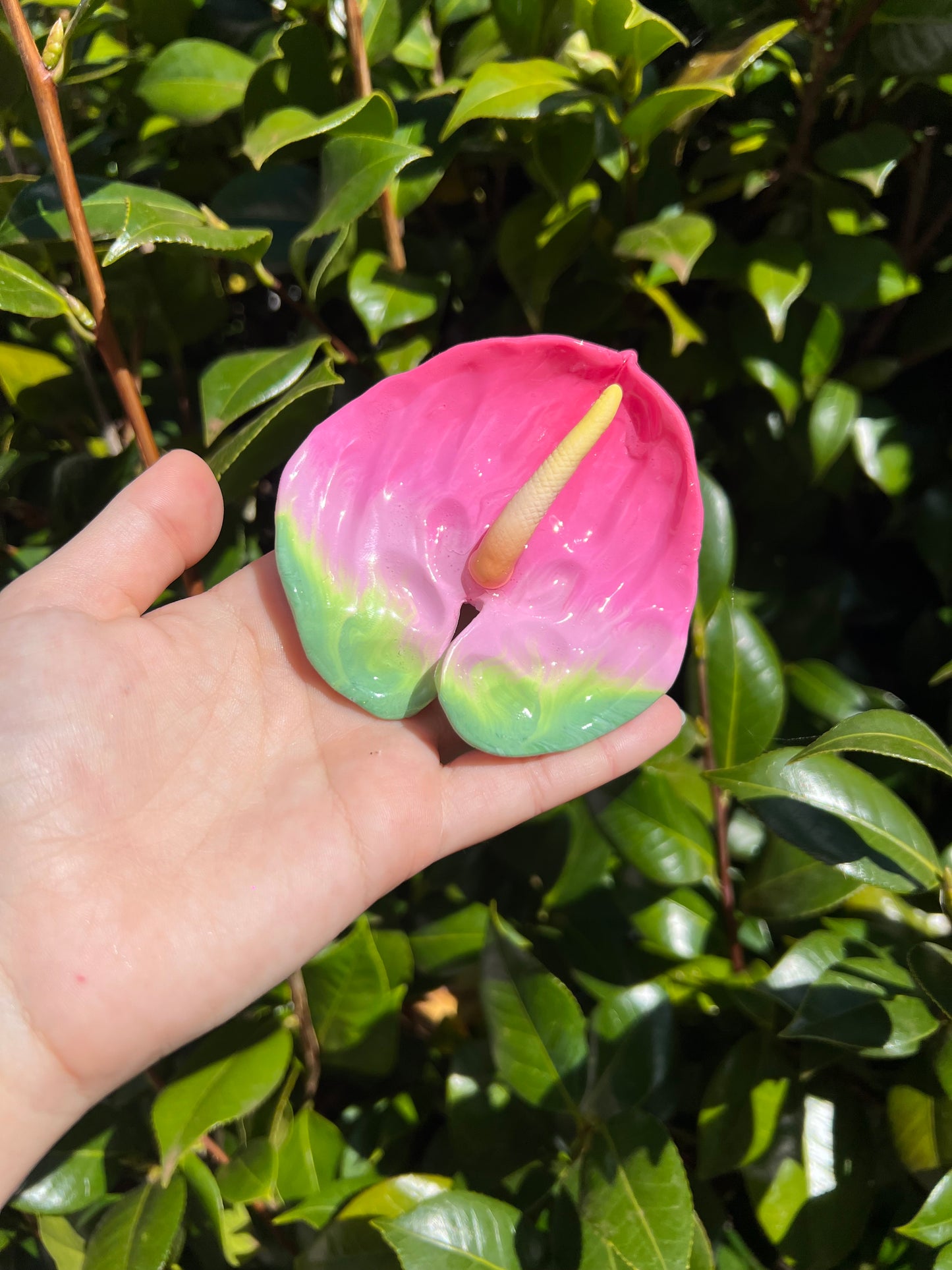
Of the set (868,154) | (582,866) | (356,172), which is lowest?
(582,866)

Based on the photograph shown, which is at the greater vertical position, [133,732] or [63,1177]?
[133,732]

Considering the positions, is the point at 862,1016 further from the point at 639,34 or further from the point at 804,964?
the point at 639,34

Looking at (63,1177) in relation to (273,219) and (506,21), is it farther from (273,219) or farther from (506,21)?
(506,21)

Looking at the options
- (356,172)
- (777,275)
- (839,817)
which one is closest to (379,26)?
(356,172)

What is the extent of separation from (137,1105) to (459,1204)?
0.36 meters

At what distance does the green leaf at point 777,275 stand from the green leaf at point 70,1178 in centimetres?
92

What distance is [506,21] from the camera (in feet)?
2.23

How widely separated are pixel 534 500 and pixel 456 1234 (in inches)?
21.0

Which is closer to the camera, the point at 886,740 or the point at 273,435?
the point at 886,740

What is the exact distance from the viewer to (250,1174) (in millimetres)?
709

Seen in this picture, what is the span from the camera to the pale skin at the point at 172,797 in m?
0.60

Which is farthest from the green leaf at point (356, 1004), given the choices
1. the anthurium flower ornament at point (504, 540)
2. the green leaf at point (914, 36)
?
the green leaf at point (914, 36)

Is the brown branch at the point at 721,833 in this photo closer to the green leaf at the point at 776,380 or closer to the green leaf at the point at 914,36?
the green leaf at the point at 776,380

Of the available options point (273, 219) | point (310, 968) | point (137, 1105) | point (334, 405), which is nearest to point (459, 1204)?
point (310, 968)
